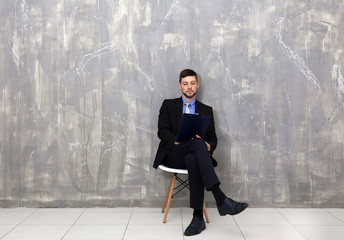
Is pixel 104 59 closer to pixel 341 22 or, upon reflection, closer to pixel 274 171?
pixel 274 171

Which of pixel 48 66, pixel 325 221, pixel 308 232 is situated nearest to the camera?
pixel 308 232

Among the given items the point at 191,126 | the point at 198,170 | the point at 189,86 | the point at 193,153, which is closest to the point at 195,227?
the point at 198,170

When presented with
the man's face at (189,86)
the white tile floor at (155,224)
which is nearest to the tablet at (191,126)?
the man's face at (189,86)

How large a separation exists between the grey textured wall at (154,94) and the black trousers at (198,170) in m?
0.57

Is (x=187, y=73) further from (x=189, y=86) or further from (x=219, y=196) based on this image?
(x=219, y=196)

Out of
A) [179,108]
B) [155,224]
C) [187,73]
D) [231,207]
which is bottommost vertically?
[155,224]

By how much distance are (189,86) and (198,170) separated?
687 mm

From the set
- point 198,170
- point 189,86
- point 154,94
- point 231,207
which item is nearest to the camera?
point 231,207

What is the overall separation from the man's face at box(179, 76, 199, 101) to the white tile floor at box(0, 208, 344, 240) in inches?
36.7

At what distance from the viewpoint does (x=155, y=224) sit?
2686mm

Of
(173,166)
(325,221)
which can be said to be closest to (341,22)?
(325,221)

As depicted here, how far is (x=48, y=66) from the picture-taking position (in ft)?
10.2

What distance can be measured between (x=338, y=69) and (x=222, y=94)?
0.98 metres

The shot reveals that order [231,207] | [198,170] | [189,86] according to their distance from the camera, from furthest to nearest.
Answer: [189,86], [198,170], [231,207]
